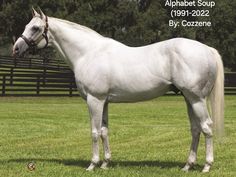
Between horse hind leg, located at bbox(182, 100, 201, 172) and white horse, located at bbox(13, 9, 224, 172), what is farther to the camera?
horse hind leg, located at bbox(182, 100, 201, 172)

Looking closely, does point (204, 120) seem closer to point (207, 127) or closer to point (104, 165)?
point (207, 127)

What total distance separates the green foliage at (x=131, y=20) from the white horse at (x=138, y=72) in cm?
4324

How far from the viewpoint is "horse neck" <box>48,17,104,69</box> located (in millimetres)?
8336

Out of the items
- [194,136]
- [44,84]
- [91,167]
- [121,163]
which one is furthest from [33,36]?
[44,84]

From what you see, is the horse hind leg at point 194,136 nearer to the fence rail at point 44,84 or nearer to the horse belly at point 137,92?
the horse belly at point 137,92

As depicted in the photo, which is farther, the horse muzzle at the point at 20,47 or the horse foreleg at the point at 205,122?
the horse muzzle at the point at 20,47

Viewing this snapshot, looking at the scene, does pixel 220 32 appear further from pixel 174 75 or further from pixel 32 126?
pixel 174 75

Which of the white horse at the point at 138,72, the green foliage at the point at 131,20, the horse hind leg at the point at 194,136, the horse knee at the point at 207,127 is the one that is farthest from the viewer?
the green foliage at the point at 131,20

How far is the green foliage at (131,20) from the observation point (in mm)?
52312

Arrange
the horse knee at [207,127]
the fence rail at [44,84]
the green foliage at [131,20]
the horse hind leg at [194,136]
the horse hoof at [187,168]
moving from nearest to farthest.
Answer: the horse knee at [207,127] < the horse hoof at [187,168] < the horse hind leg at [194,136] < the fence rail at [44,84] < the green foliage at [131,20]

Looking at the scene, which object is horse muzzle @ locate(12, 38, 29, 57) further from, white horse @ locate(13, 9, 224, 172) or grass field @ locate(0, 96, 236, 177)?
grass field @ locate(0, 96, 236, 177)

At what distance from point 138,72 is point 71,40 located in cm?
139

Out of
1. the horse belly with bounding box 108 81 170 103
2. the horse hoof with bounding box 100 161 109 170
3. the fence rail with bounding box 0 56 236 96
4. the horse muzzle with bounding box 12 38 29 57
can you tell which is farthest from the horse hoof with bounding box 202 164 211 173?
the fence rail with bounding box 0 56 236 96

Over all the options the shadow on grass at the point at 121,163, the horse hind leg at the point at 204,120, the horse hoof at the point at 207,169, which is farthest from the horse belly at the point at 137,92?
the horse hoof at the point at 207,169
